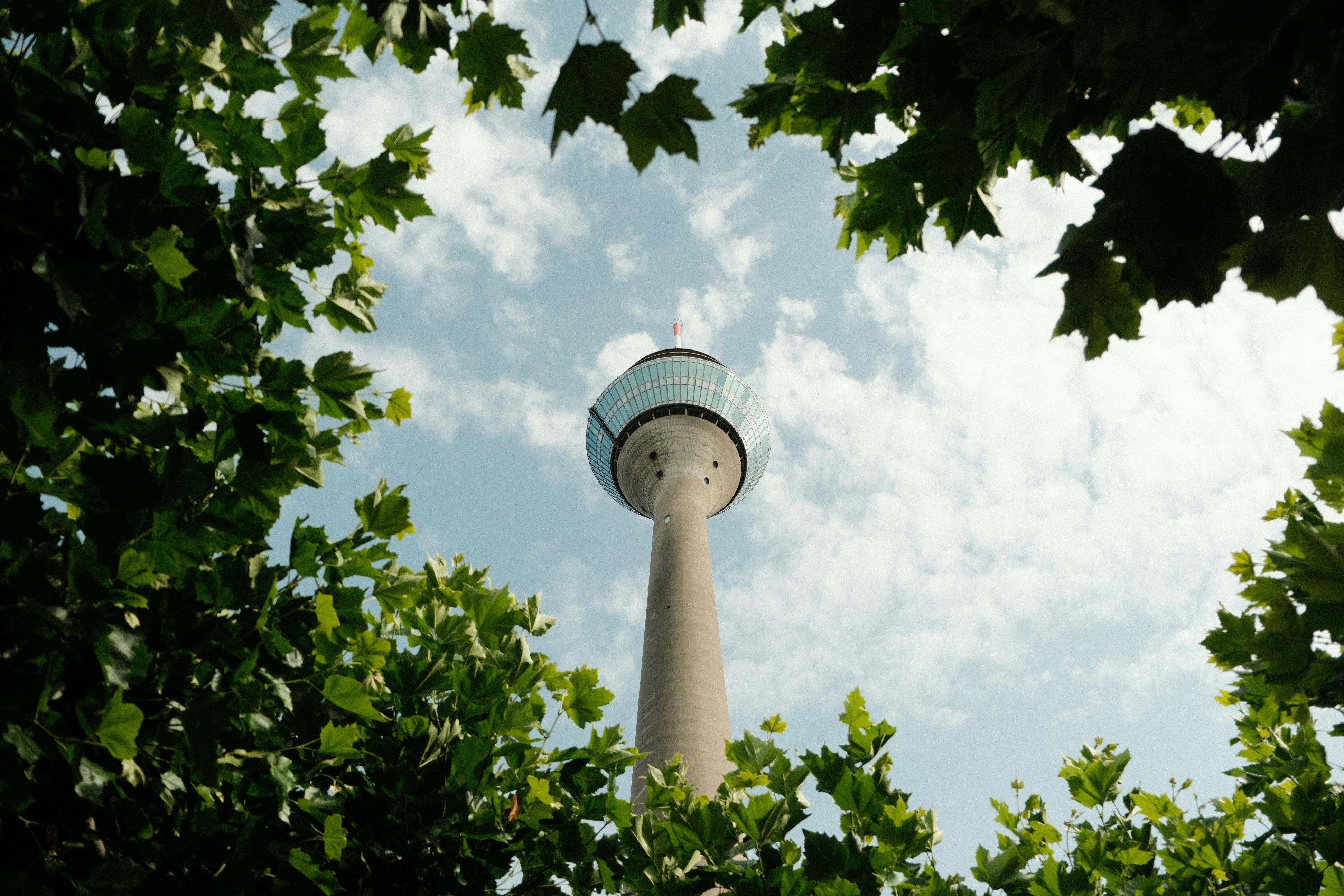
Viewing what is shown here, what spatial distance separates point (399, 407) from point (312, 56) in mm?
1867

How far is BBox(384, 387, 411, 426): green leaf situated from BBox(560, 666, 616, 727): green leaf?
1.85 m

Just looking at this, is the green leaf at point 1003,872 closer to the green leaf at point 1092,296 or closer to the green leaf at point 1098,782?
the green leaf at point 1098,782

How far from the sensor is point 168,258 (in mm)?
2865

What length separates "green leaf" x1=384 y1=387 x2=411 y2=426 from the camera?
4.85 m

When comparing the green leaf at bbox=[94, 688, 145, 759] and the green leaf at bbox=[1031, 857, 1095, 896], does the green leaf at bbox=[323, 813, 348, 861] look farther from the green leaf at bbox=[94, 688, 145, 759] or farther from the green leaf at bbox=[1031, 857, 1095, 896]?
the green leaf at bbox=[1031, 857, 1095, 896]

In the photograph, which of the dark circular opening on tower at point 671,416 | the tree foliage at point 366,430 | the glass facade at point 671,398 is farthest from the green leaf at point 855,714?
the glass facade at point 671,398

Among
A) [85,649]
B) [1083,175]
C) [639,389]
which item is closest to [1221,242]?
[1083,175]

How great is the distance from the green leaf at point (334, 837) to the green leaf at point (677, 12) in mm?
3484

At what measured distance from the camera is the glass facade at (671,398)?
3450 cm

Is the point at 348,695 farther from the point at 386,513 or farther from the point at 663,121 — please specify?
the point at 663,121

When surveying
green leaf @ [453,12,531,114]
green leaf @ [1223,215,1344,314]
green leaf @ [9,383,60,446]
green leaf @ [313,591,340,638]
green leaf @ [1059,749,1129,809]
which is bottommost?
green leaf @ [1223,215,1344,314]

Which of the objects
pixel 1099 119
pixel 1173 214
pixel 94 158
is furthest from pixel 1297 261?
pixel 94 158

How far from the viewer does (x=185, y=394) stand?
153 inches

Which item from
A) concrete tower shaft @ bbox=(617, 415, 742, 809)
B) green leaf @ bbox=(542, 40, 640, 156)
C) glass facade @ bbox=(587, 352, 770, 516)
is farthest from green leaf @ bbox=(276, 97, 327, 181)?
glass facade @ bbox=(587, 352, 770, 516)
